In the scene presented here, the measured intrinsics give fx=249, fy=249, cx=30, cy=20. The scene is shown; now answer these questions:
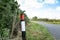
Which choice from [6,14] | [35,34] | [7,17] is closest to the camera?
[6,14]

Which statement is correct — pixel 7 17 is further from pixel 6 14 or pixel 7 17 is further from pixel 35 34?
pixel 35 34

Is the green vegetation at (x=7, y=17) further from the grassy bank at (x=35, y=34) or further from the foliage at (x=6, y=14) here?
the grassy bank at (x=35, y=34)

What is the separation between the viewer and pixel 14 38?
27.0ft

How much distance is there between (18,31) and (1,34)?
1702 mm

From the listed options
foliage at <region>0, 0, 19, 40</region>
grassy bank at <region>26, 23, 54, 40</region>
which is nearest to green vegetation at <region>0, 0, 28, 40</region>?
foliage at <region>0, 0, 19, 40</region>

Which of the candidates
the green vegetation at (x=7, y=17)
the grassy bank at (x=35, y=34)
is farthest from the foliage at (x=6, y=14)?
the grassy bank at (x=35, y=34)

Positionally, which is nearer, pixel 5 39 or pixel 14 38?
pixel 5 39

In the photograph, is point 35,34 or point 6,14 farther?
point 35,34

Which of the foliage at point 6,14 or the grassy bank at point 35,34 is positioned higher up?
the foliage at point 6,14

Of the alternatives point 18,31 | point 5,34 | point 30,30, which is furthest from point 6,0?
point 30,30

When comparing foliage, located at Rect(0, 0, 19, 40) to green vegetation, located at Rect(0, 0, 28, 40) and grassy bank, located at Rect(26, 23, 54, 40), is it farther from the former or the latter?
grassy bank, located at Rect(26, 23, 54, 40)

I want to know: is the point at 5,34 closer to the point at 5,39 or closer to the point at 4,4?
the point at 5,39

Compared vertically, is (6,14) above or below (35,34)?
above

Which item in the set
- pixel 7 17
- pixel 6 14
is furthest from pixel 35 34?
pixel 6 14
